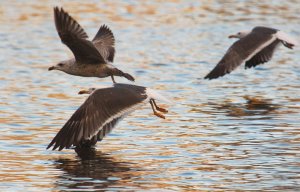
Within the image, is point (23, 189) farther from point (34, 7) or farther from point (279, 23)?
point (34, 7)

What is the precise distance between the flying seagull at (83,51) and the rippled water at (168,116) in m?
0.75

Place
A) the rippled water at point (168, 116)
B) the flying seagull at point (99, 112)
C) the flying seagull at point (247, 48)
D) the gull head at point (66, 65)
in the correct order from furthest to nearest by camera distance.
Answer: the flying seagull at point (247, 48) < the gull head at point (66, 65) < the flying seagull at point (99, 112) < the rippled water at point (168, 116)

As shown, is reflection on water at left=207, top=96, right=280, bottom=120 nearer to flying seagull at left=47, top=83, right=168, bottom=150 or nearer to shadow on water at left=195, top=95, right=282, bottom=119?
shadow on water at left=195, top=95, right=282, bottom=119

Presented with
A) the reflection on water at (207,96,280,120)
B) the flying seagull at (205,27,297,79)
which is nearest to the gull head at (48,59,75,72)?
the reflection on water at (207,96,280,120)

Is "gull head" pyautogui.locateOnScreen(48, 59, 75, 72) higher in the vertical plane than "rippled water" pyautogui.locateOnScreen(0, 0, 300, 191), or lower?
higher

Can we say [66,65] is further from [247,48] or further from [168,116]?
[247,48]

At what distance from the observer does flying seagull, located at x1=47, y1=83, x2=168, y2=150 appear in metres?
10.4

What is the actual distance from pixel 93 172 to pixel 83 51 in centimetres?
278

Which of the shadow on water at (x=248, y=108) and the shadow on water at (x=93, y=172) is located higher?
the shadow on water at (x=93, y=172)

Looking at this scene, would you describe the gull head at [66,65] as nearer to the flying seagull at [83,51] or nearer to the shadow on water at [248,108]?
the flying seagull at [83,51]

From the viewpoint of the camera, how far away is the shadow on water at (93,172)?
9.17m

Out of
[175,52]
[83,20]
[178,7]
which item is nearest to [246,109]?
[175,52]

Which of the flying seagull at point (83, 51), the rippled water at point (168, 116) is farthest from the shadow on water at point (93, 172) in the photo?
the flying seagull at point (83, 51)

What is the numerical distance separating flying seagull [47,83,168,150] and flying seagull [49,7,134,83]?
1.00m
